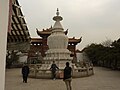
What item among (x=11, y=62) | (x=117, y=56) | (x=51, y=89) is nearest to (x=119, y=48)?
(x=117, y=56)

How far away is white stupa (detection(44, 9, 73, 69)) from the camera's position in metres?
18.7

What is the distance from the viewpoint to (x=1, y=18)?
3711 millimetres

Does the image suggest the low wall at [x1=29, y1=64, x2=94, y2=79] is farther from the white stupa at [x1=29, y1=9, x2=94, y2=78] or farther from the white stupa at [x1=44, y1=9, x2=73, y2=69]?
the white stupa at [x1=44, y1=9, x2=73, y2=69]

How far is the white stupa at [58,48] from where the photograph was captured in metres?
18.7

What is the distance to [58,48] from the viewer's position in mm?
19891

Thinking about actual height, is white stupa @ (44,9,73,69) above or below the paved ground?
above

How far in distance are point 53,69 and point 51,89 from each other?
4.65 metres

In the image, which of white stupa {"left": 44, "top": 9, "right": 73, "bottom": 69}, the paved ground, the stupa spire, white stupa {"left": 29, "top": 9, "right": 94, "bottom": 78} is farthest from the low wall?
the stupa spire

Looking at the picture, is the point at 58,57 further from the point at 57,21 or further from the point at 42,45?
the point at 42,45

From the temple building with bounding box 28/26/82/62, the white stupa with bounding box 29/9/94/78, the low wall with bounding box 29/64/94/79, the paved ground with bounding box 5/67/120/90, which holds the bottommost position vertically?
the paved ground with bounding box 5/67/120/90

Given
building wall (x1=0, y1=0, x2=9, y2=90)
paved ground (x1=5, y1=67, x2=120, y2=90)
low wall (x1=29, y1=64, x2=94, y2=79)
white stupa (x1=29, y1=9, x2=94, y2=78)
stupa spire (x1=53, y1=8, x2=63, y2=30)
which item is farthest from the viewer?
stupa spire (x1=53, y1=8, x2=63, y2=30)

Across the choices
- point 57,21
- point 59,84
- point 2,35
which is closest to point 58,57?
point 57,21

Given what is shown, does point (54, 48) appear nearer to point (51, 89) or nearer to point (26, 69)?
point (26, 69)

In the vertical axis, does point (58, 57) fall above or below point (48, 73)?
above
